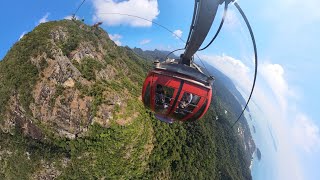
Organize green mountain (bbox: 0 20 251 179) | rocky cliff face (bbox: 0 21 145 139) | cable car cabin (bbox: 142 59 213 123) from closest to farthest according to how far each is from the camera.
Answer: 1. cable car cabin (bbox: 142 59 213 123)
2. rocky cliff face (bbox: 0 21 145 139)
3. green mountain (bbox: 0 20 251 179)

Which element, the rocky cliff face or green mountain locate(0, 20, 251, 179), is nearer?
the rocky cliff face

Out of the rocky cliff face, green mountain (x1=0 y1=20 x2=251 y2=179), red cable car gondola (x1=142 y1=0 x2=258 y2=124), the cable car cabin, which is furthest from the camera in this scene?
green mountain (x1=0 y1=20 x2=251 y2=179)

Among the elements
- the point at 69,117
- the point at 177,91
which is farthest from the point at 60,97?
A: the point at 177,91

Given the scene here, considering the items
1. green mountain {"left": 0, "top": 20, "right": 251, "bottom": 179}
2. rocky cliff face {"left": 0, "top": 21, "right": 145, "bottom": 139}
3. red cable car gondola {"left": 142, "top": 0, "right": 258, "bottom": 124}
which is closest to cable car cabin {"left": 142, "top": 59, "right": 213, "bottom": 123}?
red cable car gondola {"left": 142, "top": 0, "right": 258, "bottom": 124}

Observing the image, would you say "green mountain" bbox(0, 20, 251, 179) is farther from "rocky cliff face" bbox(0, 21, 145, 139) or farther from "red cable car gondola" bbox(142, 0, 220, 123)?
"red cable car gondola" bbox(142, 0, 220, 123)

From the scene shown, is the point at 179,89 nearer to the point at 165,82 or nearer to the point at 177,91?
the point at 177,91

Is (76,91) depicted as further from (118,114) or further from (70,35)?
(70,35)

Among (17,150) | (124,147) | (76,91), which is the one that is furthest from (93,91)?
(17,150)
